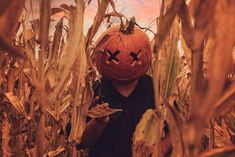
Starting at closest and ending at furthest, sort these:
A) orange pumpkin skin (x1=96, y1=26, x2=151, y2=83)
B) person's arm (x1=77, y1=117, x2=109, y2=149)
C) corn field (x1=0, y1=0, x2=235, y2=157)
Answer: corn field (x1=0, y1=0, x2=235, y2=157), person's arm (x1=77, y1=117, x2=109, y2=149), orange pumpkin skin (x1=96, y1=26, x2=151, y2=83)

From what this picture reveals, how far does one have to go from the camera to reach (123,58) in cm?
126

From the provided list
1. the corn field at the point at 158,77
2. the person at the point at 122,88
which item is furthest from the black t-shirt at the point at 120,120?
the corn field at the point at 158,77

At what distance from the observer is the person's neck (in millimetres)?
1298

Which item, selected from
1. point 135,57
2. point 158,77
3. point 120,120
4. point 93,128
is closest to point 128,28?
point 135,57

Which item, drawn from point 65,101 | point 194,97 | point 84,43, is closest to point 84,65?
point 84,43

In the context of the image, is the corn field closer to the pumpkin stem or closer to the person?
the person

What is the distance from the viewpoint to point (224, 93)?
1.47 ft

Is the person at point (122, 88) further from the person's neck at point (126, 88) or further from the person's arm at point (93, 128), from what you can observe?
the person's arm at point (93, 128)

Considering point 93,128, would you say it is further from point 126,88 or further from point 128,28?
point 128,28

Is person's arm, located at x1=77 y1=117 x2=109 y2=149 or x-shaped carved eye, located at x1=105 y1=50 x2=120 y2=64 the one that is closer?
person's arm, located at x1=77 y1=117 x2=109 y2=149

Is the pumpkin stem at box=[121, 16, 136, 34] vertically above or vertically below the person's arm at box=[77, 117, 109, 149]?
above

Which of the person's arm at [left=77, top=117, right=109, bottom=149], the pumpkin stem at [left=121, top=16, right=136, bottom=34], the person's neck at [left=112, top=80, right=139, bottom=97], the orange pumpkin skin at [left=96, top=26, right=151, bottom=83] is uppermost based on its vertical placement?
the pumpkin stem at [left=121, top=16, right=136, bottom=34]

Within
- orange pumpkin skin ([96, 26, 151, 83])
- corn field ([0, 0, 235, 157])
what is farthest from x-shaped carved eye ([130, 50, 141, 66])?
corn field ([0, 0, 235, 157])

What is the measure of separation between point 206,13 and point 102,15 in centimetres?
42
